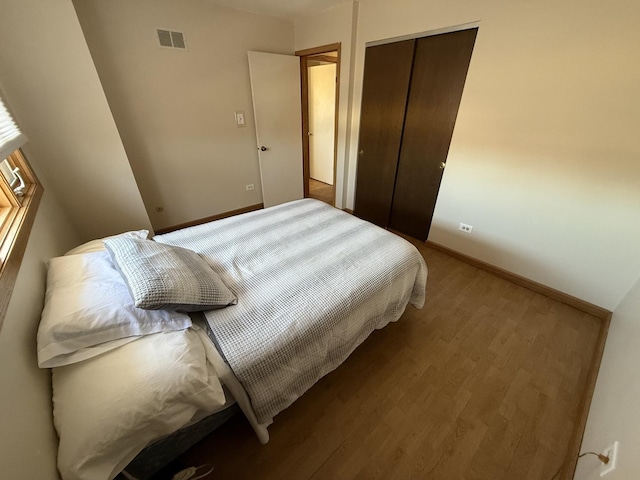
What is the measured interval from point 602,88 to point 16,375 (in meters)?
3.01

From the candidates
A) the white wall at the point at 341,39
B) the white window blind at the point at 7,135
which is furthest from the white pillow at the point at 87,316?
the white wall at the point at 341,39

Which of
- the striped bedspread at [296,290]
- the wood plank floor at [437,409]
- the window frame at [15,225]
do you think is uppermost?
the window frame at [15,225]

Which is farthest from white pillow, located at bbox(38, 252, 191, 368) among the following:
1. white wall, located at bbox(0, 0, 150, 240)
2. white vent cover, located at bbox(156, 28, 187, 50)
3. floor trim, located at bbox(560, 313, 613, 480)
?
white vent cover, located at bbox(156, 28, 187, 50)

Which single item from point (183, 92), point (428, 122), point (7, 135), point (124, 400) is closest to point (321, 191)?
point (428, 122)

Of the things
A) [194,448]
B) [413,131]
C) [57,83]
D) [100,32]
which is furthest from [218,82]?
[194,448]

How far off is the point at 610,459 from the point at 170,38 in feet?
12.9

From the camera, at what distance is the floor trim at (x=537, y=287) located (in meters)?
1.89

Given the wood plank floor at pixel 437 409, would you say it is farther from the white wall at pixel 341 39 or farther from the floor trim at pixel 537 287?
the white wall at pixel 341 39

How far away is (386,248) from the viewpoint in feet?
5.14

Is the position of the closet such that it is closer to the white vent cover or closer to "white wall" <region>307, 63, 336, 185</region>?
"white wall" <region>307, 63, 336, 185</region>

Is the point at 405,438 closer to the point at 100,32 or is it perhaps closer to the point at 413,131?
the point at 413,131

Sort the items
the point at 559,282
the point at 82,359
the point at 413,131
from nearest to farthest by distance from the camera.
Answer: the point at 82,359, the point at 559,282, the point at 413,131

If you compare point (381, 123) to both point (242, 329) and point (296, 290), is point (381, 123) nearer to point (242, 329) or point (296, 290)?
point (296, 290)

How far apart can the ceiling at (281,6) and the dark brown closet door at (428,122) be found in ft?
Result: 3.71
